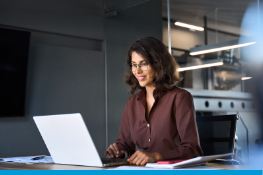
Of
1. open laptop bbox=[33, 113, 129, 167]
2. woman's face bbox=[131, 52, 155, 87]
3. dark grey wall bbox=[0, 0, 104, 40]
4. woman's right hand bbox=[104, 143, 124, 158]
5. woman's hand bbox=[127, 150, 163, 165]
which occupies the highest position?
dark grey wall bbox=[0, 0, 104, 40]

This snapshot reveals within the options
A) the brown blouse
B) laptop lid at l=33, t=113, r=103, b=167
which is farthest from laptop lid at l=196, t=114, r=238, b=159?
laptop lid at l=33, t=113, r=103, b=167

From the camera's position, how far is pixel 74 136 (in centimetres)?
119

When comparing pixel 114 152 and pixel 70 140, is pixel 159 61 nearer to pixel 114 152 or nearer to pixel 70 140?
pixel 114 152

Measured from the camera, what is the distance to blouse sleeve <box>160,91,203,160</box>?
142 cm

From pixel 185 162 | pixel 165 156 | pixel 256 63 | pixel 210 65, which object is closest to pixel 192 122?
pixel 165 156

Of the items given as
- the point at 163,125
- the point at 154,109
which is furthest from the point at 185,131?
the point at 154,109

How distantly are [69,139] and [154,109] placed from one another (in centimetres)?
71

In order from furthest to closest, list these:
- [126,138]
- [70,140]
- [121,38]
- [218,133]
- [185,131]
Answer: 1. [121,38]
2. [218,133]
3. [126,138]
4. [185,131]
5. [70,140]

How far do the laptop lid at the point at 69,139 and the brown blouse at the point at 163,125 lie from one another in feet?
1.64

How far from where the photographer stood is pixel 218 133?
6.93ft

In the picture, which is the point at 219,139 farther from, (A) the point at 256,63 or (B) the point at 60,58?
(B) the point at 60,58

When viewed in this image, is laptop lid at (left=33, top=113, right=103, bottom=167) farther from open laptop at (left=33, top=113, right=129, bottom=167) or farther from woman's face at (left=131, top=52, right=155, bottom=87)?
woman's face at (left=131, top=52, right=155, bottom=87)

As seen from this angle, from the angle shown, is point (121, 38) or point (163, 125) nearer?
point (163, 125)

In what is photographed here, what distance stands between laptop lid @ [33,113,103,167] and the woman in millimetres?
357
